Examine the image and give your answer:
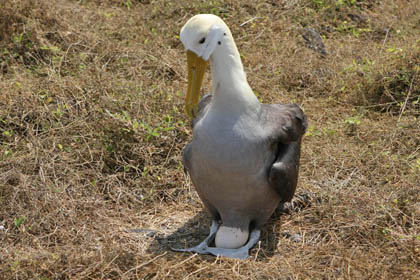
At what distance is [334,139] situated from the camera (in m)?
6.06

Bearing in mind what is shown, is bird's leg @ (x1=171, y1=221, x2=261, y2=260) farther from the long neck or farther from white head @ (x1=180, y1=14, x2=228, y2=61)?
white head @ (x1=180, y1=14, x2=228, y2=61)

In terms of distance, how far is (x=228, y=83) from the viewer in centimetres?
409

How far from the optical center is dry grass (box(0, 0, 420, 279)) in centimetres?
419

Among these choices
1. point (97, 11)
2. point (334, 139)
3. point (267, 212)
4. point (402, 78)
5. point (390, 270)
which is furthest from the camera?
point (97, 11)

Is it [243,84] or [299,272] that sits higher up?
[243,84]

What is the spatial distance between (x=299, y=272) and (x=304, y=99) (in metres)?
3.10

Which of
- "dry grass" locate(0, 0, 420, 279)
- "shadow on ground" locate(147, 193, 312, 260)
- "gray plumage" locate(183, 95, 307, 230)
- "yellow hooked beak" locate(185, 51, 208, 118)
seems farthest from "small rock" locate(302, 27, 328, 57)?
"yellow hooked beak" locate(185, 51, 208, 118)

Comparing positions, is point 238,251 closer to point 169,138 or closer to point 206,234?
point 206,234

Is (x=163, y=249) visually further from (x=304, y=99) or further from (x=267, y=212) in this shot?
(x=304, y=99)

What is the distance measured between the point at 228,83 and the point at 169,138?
1.71 meters

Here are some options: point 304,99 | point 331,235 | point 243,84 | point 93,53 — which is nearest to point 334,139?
point 304,99

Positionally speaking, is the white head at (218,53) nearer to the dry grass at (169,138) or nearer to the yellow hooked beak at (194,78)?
the yellow hooked beak at (194,78)

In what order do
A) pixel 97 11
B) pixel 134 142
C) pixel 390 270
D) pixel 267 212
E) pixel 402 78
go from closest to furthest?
pixel 390 270, pixel 267 212, pixel 134 142, pixel 402 78, pixel 97 11

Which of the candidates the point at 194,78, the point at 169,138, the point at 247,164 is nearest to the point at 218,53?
the point at 194,78
